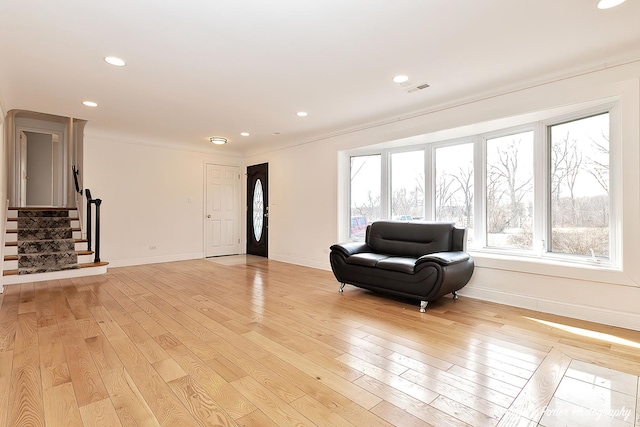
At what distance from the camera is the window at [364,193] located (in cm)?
533

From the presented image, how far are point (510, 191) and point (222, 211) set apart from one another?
225 inches

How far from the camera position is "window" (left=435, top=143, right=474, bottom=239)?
4.29m

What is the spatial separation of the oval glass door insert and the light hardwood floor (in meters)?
3.63

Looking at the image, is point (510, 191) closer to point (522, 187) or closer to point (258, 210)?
point (522, 187)

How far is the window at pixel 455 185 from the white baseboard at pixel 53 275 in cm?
532

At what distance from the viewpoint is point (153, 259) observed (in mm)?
6270

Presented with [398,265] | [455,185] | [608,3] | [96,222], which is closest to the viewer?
[608,3]

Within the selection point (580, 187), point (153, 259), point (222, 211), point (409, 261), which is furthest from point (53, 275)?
point (580, 187)

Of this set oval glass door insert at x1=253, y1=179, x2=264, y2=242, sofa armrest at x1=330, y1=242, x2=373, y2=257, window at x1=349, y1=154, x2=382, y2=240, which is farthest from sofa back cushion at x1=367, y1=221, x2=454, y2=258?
oval glass door insert at x1=253, y1=179, x2=264, y2=242

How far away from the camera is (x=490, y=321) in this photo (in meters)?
3.01

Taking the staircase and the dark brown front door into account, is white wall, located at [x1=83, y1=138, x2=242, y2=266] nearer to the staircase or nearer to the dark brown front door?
the staircase

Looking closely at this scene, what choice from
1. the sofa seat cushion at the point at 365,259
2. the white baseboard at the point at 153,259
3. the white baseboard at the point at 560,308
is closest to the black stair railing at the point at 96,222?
the white baseboard at the point at 153,259

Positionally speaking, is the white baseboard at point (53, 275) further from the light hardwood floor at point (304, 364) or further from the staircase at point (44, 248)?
the light hardwood floor at point (304, 364)

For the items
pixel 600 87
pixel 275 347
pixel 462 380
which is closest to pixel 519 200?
pixel 600 87
